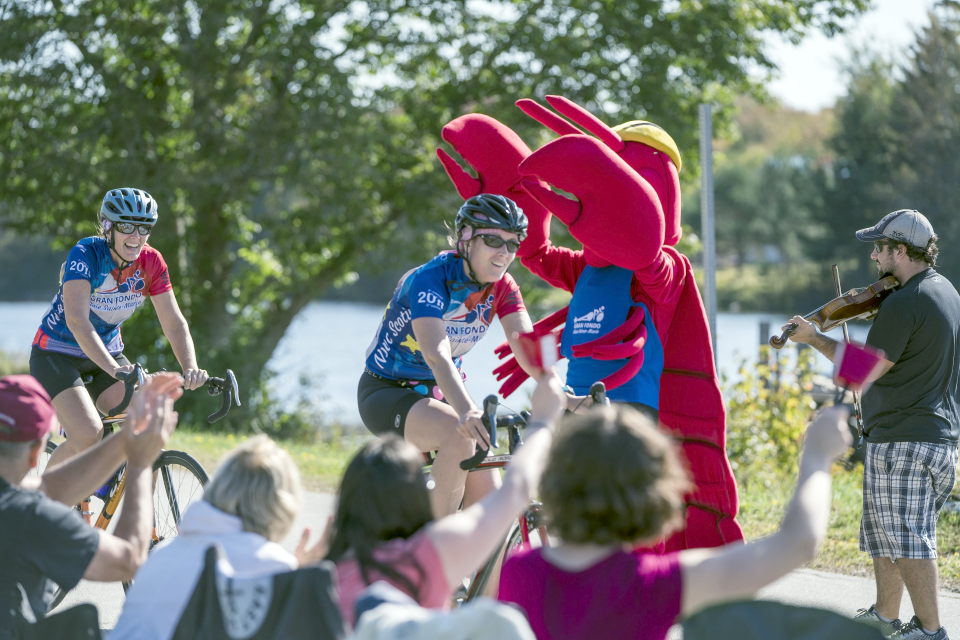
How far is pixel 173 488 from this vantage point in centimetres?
446

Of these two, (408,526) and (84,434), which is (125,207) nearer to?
(84,434)

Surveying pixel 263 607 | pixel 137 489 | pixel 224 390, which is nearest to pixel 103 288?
pixel 224 390

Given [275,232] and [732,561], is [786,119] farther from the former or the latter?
[732,561]

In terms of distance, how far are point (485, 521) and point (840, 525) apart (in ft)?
14.6

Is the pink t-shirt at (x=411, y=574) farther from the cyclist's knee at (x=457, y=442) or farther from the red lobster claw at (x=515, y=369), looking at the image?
the red lobster claw at (x=515, y=369)

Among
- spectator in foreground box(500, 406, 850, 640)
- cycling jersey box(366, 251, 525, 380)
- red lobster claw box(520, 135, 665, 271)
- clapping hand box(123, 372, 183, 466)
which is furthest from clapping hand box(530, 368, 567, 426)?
red lobster claw box(520, 135, 665, 271)

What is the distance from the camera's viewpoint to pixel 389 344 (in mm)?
4008

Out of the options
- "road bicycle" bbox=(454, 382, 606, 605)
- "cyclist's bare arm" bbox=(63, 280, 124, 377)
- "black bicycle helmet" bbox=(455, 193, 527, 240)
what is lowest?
"road bicycle" bbox=(454, 382, 606, 605)

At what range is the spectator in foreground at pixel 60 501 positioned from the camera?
2377 mm

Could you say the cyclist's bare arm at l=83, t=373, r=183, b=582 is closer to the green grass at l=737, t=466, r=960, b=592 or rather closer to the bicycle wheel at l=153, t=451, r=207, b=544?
the bicycle wheel at l=153, t=451, r=207, b=544

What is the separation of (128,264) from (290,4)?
9.71m

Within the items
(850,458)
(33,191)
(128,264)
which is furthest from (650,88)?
(128,264)

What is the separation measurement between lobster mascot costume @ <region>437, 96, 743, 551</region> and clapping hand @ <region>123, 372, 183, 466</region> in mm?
1818

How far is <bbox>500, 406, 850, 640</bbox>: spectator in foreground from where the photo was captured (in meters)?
2.06
